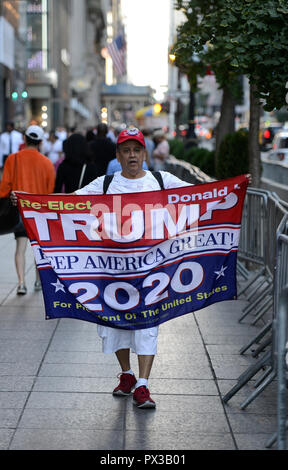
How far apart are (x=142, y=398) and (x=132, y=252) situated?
3.17 feet

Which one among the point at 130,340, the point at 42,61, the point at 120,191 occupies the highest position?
the point at 42,61

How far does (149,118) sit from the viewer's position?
68.0m

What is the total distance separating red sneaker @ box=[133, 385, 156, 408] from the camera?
5.96 metres

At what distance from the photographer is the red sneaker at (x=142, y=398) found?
19.6ft

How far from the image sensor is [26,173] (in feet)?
33.7

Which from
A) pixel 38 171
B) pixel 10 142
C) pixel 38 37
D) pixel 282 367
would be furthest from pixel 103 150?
pixel 38 37

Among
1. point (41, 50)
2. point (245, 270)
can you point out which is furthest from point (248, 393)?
point (41, 50)

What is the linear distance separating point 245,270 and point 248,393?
5363 millimetres

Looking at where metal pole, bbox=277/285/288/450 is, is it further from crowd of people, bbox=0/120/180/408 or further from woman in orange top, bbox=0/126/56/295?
woman in orange top, bbox=0/126/56/295

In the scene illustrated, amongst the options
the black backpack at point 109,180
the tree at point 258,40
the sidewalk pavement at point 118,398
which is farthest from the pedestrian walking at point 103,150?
the black backpack at point 109,180

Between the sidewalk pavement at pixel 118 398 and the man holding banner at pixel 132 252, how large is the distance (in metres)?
0.31

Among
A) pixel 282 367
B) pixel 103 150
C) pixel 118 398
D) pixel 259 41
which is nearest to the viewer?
pixel 282 367

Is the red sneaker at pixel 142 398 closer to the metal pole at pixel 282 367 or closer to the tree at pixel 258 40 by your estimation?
the metal pole at pixel 282 367

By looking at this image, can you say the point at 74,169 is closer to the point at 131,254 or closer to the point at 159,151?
the point at 131,254
